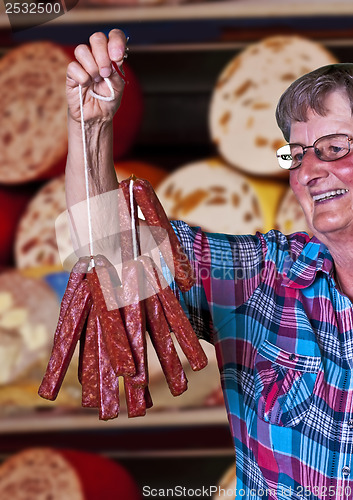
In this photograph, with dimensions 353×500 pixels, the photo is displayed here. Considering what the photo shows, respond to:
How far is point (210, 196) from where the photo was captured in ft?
6.32

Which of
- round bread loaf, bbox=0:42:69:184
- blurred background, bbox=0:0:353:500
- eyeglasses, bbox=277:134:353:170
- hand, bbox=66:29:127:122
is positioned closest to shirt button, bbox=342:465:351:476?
eyeglasses, bbox=277:134:353:170

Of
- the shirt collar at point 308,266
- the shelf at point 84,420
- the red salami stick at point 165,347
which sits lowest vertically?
the shelf at point 84,420

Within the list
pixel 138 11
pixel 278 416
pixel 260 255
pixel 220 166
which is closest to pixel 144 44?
pixel 138 11

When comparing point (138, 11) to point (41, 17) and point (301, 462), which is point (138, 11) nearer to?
point (41, 17)

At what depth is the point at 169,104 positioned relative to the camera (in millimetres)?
2020

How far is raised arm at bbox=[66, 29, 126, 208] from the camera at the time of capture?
860 millimetres

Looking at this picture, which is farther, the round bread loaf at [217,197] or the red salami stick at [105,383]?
the round bread loaf at [217,197]

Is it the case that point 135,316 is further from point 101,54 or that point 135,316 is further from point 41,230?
point 41,230

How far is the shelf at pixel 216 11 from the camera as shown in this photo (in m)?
1.88

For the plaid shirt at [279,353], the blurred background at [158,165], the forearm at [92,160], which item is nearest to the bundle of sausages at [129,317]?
the forearm at [92,160]

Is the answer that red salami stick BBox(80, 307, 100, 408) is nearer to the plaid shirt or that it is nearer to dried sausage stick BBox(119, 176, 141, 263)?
dried sausage stick BBox(119, 176, 141, 263)

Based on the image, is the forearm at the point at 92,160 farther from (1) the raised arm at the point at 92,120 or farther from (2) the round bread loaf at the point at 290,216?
(2) the round bread loaf at the point at 290,216

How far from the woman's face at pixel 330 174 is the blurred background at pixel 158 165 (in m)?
0.76

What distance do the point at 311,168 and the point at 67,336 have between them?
1.78 ft
